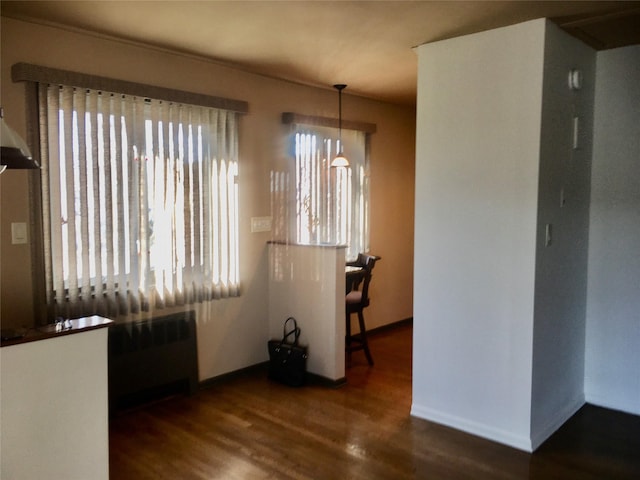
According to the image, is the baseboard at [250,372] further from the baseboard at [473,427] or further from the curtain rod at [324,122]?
the curtain rod at [324,122]

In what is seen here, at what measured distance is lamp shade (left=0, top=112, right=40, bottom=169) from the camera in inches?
81.1

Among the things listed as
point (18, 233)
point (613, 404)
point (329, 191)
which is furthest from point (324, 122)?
point (613, 404)

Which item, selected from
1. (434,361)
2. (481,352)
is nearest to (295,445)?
(434,361)

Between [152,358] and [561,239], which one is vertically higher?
[561,239]

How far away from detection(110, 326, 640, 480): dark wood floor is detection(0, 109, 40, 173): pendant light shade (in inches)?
65.2

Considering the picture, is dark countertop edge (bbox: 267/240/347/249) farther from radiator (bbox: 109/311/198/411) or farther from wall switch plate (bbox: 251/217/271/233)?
radiator (bbox: 109/311/198/411)

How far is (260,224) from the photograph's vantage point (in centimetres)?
434

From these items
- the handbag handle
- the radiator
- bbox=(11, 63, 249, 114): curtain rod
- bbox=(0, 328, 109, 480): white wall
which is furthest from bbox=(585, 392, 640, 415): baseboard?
bbox=(11, 63, 249, 114): curtain rod

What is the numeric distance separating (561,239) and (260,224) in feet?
7.35

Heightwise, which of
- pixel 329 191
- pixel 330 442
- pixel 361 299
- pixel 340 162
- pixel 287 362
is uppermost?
pixel 340 162

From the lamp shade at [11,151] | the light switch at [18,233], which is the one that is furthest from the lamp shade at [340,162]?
the lamp shade at [11,151]

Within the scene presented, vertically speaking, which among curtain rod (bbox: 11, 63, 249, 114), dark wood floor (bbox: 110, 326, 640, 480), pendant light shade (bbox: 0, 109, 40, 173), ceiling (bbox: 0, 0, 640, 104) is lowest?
dark wood floor (bbox: 110, 326, 640, 480)

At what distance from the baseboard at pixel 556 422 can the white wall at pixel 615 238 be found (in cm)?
18

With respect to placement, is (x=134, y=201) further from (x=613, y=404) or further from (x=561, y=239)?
(x=613, y=404)
